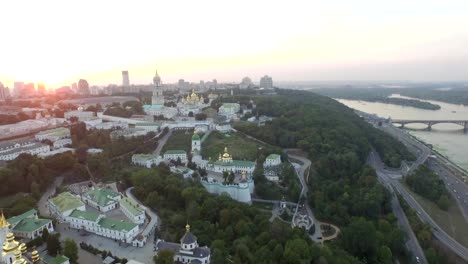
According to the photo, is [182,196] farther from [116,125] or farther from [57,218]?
[116,125]

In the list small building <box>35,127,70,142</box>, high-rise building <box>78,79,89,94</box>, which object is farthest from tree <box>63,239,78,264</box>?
high-rise building <box>78,79,89,94</box>

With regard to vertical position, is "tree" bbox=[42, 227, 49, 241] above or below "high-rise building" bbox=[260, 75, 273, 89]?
below

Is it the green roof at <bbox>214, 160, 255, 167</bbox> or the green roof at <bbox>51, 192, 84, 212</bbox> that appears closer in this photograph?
the green roof at <bbox>51, 192, 84, 212</bbox>

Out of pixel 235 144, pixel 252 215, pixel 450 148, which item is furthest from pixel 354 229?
pixel 450 148

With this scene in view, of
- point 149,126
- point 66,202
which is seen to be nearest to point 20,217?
point 66,202

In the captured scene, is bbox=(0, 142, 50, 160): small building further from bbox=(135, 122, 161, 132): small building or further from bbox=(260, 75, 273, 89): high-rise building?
bbox=(260, 75, 273, 89): high-rise building

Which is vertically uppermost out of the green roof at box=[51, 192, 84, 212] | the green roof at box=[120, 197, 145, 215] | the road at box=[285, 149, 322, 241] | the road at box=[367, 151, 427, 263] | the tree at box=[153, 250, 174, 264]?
the green roof at box=[51, 192, 84, 212]

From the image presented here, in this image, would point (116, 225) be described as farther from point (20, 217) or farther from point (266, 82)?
point (266, 82)

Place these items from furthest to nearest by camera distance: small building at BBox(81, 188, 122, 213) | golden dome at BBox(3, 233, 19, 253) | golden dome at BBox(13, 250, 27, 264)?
1. small building at BBox(81, 188, 122, 213)
2. golden dome at BBox(3, 233, 19, 253)
3. golden dome at BBox(13, 250, 27, 264)

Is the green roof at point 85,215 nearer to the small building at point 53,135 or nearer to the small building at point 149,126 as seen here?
the small building at point 53,135
